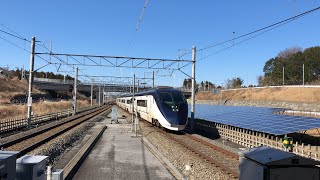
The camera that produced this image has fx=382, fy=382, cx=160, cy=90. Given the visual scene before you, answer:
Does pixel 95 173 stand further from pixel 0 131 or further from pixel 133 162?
pixel 0 131

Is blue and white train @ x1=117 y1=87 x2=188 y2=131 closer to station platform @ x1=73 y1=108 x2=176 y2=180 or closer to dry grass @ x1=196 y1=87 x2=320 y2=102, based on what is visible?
station platform @ x1=73 y1=108 x2=176 y2=180

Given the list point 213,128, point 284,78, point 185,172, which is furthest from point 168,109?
point 284,78

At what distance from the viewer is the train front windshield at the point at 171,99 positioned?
27.5 meters

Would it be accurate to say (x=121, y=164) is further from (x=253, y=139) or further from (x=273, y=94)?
(x=273, y=94)

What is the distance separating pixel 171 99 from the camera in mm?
27766

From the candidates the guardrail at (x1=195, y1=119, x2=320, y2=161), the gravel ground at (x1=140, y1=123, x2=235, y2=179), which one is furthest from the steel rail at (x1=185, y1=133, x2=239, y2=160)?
the guardrail at (x1=195, y1=119, x2=320, y2=161)

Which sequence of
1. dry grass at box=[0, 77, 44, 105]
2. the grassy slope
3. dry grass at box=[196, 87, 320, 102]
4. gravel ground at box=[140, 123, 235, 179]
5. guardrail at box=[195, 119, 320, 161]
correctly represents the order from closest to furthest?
gravel ground at box=[140, 123, 235, 179] < guardrail at box=[195, 119, 320, 161] < the grassy slope < dry grass at box=[196, 87, 320, 102] < dry grass at box=[0, 77, 44, 105]

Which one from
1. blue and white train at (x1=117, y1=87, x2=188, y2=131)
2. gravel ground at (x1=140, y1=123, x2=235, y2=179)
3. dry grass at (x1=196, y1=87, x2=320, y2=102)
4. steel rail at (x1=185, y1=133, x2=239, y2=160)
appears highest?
dry grass at (x1=196, y1=87, x2=320, y2=102)

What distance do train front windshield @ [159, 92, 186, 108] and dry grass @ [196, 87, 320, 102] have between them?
6511cm

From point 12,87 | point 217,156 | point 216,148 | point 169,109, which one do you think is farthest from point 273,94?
point 217,156

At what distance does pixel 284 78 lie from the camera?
126250mm

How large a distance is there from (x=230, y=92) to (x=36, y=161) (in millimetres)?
129079

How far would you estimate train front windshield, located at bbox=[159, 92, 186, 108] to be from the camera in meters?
27.5

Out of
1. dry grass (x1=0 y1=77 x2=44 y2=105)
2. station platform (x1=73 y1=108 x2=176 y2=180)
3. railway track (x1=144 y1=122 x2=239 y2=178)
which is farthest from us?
dry grass (x1=0 y1=77 x2=44 y2=105)
